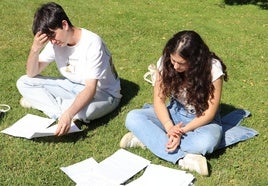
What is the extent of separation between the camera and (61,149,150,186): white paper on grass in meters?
3.97

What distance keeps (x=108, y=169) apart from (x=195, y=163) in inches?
31.1

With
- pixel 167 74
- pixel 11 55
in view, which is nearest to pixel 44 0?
pixel 11 55

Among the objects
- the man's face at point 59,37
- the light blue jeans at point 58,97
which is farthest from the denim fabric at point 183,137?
the man's face at point 59,37

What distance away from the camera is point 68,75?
5117 mm

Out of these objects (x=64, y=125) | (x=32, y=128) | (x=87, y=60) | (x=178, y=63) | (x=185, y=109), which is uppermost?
(x=178, y=63)

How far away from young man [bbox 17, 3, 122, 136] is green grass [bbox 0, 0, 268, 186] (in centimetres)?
20

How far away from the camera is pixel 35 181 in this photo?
399 centimetres

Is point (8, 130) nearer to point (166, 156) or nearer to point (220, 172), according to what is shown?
point (166, 156)

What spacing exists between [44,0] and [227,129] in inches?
269

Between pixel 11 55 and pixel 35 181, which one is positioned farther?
pixel 11 55

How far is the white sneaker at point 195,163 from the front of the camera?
411 cm

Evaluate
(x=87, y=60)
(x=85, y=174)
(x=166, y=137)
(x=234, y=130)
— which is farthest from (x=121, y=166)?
(x=234, y=130)

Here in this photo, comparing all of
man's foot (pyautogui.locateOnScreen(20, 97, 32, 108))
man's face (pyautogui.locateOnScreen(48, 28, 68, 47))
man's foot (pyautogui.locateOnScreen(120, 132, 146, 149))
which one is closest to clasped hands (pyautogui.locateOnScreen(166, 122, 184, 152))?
man's foot (pyautogui.locateOnScreen(120, 132, 146, 149))

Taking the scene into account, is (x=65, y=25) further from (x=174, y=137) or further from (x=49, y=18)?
(x=174, y=137)
